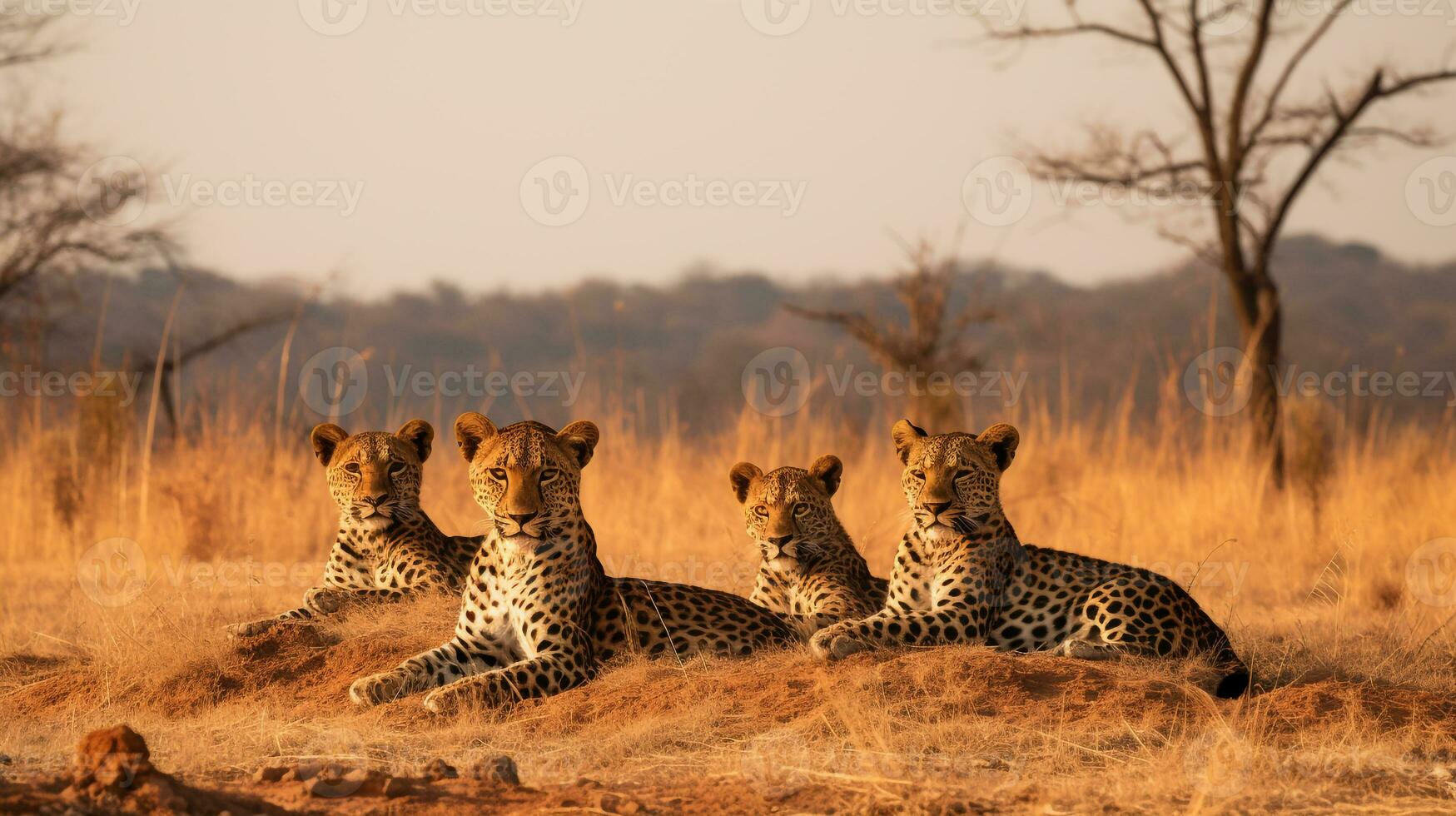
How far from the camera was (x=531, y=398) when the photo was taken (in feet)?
123

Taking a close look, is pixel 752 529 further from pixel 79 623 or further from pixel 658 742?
pixel 79 623

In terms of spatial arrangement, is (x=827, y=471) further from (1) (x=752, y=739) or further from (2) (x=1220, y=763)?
(2) (x=1220, y=763)

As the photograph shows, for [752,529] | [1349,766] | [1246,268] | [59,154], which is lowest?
[1349,766]

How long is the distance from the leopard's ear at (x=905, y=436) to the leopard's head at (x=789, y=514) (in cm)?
30

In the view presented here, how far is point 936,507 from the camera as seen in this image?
6.27 meters

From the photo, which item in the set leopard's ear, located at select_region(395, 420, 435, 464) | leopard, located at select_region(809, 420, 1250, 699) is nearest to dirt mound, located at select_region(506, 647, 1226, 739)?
leopard, located at select_region(809, 420, 1250, 699)

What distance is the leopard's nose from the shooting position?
626cm

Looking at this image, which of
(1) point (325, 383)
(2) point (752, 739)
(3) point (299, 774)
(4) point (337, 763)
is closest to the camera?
(3) point (299, 774)

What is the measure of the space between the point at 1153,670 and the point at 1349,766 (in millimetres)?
1032

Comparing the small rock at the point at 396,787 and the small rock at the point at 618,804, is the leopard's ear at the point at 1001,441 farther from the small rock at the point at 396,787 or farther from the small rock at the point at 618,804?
the small rock at the point at 396,787

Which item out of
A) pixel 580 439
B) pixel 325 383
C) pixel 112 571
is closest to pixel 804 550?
pixel 580 439

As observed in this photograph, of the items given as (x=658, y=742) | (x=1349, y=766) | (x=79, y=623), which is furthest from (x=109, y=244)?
(x=1349, y=766)

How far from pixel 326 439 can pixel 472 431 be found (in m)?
1.31

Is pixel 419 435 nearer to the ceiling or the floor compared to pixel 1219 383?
nearer to the floor
